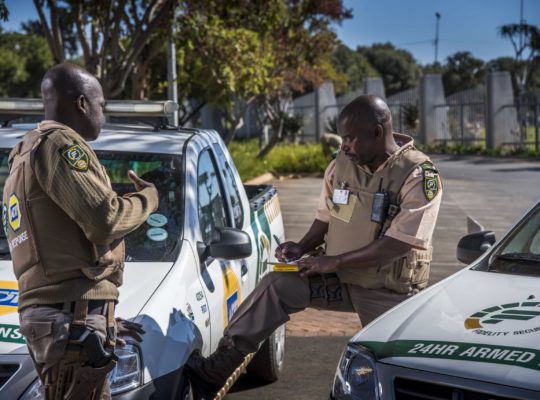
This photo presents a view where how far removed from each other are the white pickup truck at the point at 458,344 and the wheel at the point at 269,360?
72.3 inches

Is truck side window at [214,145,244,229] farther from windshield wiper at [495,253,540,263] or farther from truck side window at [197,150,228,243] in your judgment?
windshield wiper at [495,253,540,263]

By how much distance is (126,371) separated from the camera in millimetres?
3588

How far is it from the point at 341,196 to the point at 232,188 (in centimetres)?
134

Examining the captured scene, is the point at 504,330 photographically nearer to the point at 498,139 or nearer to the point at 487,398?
the point at 487,398

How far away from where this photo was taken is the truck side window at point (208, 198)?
4859 mm

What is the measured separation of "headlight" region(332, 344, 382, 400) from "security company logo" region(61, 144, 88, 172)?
1333 millimetres

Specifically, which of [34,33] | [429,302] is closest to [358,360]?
[429,302]

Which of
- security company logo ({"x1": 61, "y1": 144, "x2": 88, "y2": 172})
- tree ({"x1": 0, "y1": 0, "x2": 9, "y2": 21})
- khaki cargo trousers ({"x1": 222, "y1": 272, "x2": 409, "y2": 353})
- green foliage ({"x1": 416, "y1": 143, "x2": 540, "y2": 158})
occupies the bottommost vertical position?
green foliage ({"x1": 416, "y1": 143, "x2": 540, "y2": 158})

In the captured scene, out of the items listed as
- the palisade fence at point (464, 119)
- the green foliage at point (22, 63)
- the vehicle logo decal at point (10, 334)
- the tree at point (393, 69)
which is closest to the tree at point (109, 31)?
the vehicle logo decal at point (10, 334)

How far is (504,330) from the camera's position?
11.4ft

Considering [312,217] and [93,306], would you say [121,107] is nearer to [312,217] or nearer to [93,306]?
[93,306]

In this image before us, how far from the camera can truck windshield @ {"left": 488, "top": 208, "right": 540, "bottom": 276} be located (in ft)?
13.8

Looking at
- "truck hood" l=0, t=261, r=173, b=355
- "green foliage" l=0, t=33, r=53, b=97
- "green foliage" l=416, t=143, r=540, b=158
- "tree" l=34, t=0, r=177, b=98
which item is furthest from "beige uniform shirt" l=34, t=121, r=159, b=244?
"green foliage" l=0, t=33, r=53, b=97

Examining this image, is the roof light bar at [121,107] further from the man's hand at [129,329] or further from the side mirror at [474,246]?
the side mirror at [474,246]
